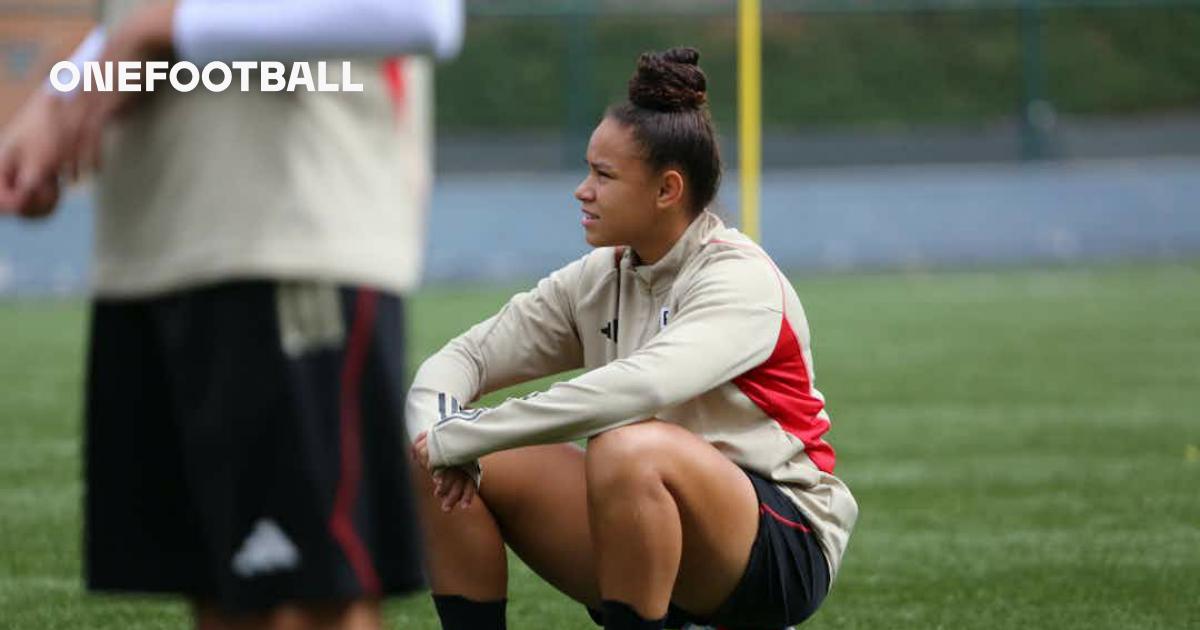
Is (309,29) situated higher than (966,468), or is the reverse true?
(309,29)

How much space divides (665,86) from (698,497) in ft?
2.25

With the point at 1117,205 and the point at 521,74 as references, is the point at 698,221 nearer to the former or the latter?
the point at 1117,205

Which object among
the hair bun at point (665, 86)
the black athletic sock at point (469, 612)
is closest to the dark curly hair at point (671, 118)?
the hair bun at point (665, 86)

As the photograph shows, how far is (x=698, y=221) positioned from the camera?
3805 millimetres

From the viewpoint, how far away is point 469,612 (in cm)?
382

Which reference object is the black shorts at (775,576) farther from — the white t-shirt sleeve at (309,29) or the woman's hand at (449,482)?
the white t-shirt sleeve at (309,29)

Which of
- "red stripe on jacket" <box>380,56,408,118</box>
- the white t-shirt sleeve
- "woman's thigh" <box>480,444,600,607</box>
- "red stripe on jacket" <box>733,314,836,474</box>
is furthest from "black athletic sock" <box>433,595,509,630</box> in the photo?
the white t-shirt sleeve

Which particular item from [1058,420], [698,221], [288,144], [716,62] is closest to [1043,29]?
[716,62]

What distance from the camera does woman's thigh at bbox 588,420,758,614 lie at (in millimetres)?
3514

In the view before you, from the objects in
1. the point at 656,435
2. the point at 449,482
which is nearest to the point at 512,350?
the point at 449,482

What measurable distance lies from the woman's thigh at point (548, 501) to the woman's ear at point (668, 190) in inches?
18.1

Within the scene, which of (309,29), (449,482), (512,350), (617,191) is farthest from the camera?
(512,350)

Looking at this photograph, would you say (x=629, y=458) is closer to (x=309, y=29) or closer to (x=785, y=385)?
(x=785, y=385)

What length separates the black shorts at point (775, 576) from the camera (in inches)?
147
